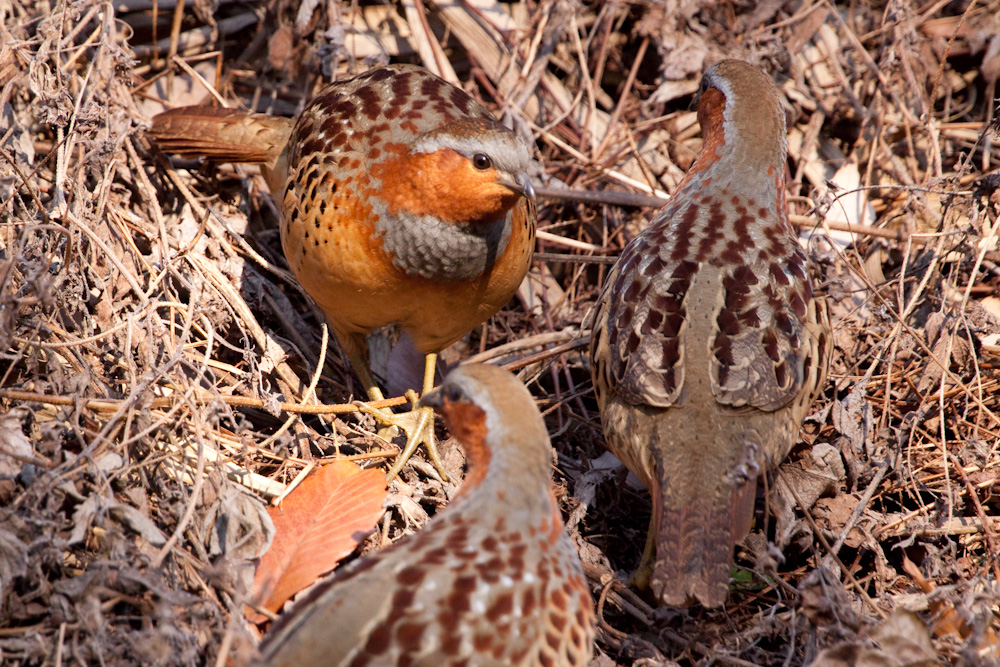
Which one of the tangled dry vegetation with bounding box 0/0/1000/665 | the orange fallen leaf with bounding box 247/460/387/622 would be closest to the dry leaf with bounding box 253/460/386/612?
the orange fallen leaf with bounding box 247/460/387/622

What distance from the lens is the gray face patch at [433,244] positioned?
4.01 metres

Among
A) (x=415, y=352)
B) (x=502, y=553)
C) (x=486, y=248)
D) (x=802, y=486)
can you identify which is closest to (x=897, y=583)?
(x=802, y=486)

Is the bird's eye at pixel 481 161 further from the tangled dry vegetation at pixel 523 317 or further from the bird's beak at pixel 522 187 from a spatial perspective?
the tangled dry vegetation at pixel 523 317

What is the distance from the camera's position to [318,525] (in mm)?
3559

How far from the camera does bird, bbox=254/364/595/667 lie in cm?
250

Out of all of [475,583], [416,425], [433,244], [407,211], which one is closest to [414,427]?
[416,425]

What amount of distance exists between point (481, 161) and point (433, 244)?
40cm

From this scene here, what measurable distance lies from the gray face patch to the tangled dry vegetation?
2.47ft

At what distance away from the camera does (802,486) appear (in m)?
4.15

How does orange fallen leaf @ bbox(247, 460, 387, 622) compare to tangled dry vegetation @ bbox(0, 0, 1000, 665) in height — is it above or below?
below

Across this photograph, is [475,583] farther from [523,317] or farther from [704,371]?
[523,317]

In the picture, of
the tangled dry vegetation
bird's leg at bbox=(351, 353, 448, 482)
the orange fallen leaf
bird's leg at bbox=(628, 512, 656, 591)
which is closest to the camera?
the tangled dry vegetation

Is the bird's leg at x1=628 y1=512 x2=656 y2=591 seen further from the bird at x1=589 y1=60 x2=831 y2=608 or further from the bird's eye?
the bird's eye

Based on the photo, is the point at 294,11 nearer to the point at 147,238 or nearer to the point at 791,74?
the point at 147,238
